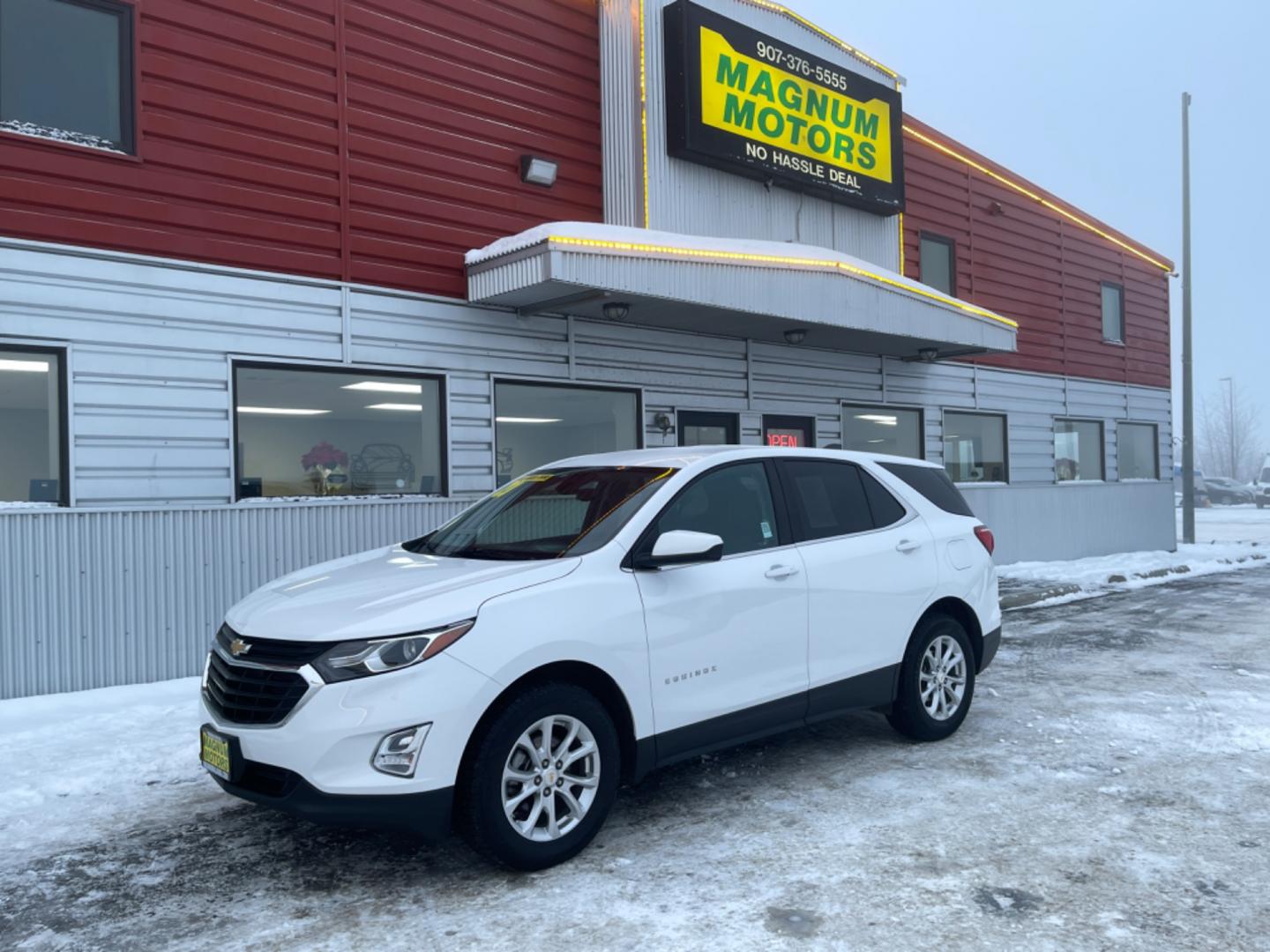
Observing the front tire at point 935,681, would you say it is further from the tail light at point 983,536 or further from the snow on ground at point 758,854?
the tail light at point 983,536

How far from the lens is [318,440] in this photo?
355 inches

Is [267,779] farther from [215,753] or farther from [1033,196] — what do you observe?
[1033,196]

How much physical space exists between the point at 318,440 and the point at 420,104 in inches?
136

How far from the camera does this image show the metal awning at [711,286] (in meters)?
9.05

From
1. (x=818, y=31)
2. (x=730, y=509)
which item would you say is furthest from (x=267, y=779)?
(x=818, y=31)

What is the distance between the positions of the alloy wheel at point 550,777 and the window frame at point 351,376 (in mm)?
5371

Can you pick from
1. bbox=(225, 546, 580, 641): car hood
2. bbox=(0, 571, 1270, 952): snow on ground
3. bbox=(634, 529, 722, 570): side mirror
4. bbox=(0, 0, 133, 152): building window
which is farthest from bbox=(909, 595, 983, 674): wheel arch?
bbox=(0, 0, 133, 152): building window

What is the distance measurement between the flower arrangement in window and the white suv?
3.83 m

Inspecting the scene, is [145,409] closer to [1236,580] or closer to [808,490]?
[808,490]

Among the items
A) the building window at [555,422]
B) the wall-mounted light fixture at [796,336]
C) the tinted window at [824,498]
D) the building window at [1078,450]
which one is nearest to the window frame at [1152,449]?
the building window at [1078,450]

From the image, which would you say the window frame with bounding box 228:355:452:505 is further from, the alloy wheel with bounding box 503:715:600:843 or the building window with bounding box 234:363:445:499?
the alloy wheel with bounding box 503:715:600:843

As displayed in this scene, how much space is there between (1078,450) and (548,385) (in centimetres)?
1246

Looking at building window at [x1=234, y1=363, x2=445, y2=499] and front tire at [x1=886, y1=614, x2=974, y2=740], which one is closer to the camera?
front tire at [x1=886, y1=614, x2=974, y2=740]

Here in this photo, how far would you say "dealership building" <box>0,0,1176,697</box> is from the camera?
762cm
